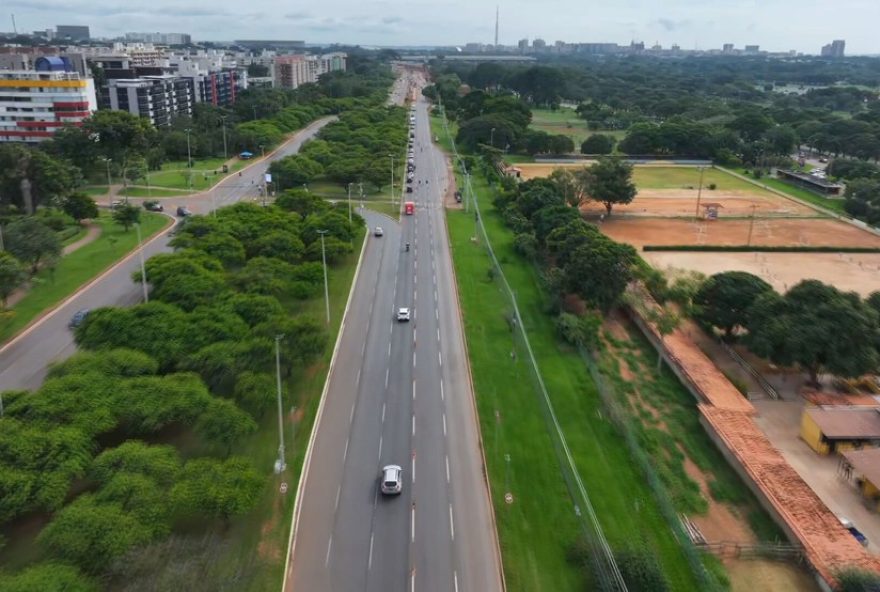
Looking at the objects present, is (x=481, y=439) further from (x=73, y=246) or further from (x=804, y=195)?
(x=804, y=195)

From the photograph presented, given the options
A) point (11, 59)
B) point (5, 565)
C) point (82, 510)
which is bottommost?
point (5, 565)

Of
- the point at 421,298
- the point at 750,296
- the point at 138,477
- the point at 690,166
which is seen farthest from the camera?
the point at 690,166

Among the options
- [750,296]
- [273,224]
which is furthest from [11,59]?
[750,296]

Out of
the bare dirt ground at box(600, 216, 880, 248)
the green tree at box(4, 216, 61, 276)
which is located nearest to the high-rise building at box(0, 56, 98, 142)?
the green tree at box(4, 216, 61, 276)

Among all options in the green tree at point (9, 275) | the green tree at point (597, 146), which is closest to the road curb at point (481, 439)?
the green tree at point (9, 275)

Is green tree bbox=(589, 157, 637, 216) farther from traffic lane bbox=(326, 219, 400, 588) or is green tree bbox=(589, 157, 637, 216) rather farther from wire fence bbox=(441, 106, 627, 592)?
traffic lane bbox=(326, 219, 400, 588)

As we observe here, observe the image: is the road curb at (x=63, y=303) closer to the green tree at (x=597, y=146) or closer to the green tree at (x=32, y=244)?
the green tree at (x=32, y=244)

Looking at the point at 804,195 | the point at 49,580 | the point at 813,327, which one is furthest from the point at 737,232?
the point at 49,580

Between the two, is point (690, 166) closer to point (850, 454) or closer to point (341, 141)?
point (341, 141)

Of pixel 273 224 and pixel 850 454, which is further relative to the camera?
pixel 273 224
